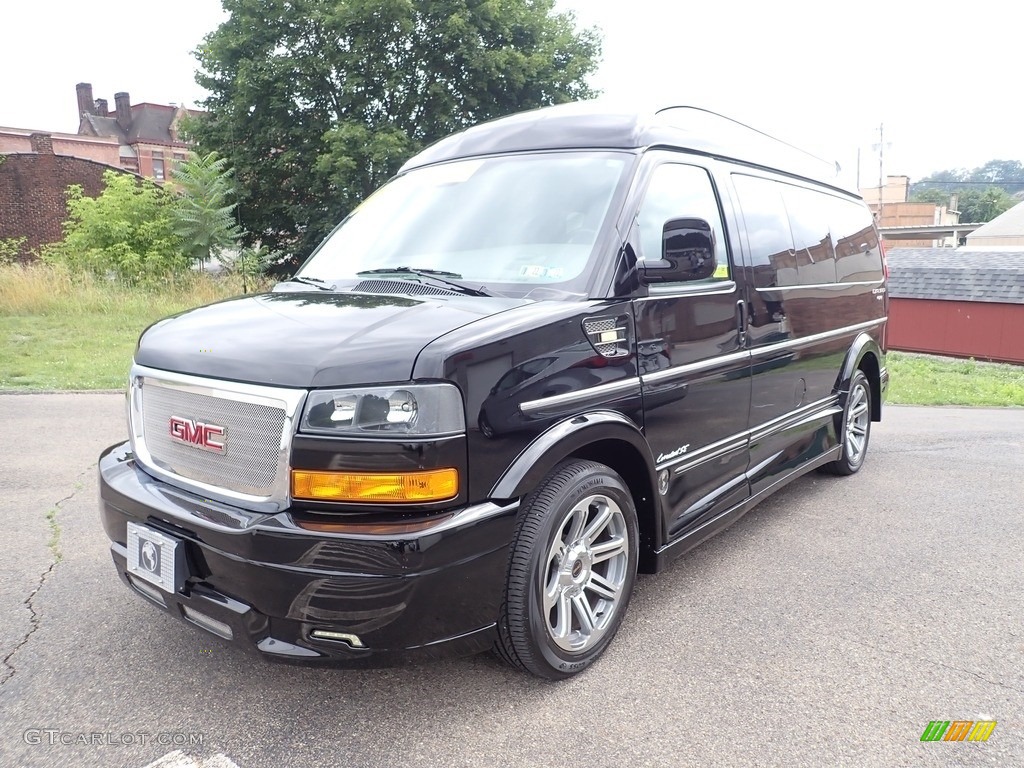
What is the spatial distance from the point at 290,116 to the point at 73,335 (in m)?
17.7

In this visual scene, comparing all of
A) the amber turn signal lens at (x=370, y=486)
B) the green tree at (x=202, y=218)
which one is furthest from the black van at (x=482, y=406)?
the green tree at (x=202, y=218)

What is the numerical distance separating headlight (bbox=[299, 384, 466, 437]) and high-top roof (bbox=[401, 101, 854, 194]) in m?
1.68

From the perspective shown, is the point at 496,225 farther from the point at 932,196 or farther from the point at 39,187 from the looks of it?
the point at 932,196

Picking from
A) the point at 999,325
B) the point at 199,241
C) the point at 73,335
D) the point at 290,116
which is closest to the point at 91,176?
the point at 290,116

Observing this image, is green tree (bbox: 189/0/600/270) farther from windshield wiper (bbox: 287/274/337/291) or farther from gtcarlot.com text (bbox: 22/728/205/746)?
gtcarlot.com text (bbox: 22/728/205/746)

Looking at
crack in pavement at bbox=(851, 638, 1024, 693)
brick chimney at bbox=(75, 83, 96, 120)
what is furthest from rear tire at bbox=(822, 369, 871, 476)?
brick chimney at bbox=(75, 83, 96, 120)

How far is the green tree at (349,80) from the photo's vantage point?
25938 millimetres

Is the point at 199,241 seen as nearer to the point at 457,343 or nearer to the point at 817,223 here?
the point at 817,223

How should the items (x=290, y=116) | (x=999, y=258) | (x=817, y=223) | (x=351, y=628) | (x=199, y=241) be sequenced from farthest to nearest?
(x=290, y=116) < (x=999, y=258) < (x=199, y=241) < (x=817, y=223) < (x=351, y=628)

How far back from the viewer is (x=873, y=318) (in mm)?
5770

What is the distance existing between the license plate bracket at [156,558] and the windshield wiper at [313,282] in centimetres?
124

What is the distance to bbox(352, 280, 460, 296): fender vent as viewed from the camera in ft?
9.74

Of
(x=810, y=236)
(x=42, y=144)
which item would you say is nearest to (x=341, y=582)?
(x=810, y=236)

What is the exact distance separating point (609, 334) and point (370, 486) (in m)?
1.12
